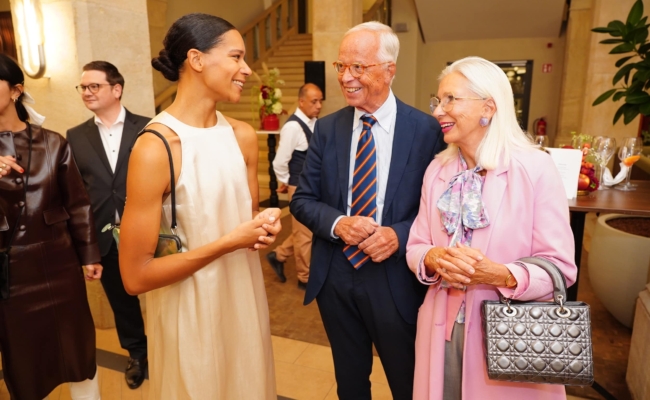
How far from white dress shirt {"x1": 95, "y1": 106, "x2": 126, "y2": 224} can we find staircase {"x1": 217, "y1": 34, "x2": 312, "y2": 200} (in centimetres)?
535

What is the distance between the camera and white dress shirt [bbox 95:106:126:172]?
288 cm

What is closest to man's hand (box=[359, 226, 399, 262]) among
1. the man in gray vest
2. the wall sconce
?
the man in gray vest

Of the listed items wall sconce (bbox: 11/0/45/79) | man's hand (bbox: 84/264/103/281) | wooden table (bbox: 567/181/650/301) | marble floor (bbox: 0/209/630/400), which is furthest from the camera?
wall sconce (bbox: 11/0/45/79)

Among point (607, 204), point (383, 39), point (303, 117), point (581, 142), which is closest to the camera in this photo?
point (383, 39)

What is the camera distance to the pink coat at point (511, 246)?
153 cm

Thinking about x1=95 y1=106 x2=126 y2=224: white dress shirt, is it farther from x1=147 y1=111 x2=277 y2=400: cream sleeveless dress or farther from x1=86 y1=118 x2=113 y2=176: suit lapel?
x1=147 y1=111 x2=277 y2=400: cream sleeveless dress

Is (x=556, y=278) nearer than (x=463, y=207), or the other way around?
(x=556, y=278)

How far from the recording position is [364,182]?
1.94 metres

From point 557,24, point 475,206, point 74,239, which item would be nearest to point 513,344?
point 475,206

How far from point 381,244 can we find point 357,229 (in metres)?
0.11

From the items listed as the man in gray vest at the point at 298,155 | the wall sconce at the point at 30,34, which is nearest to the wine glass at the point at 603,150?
the man in gray vest at the point at 298,155

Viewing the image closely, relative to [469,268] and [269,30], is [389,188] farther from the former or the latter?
[269,30]

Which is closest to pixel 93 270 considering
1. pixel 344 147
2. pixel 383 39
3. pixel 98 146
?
pixel 98 146

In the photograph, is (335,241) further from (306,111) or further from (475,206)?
(306,111)
